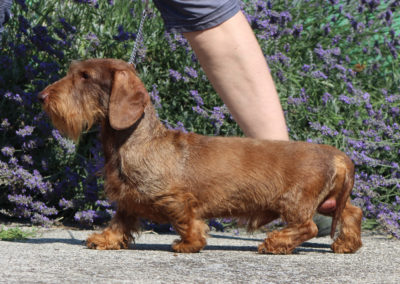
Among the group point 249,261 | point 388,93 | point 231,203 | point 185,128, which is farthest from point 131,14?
point 249,261

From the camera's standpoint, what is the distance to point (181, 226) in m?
3.36

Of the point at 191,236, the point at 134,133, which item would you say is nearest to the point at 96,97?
the point at 134,133

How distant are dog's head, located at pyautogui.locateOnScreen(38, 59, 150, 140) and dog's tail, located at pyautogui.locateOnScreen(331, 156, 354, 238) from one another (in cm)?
104

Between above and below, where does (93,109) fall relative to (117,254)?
above

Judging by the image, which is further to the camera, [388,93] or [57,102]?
[388,93]

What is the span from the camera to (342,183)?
11.5 feet

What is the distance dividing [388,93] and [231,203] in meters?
2.80

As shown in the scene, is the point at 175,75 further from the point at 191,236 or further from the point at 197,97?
the point at 191,236

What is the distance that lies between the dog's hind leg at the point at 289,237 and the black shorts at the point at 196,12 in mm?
1178

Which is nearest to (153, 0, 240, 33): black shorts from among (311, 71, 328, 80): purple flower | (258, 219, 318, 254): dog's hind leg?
(258, 219, 318, 254): dog's hind leg

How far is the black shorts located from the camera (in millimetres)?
3672

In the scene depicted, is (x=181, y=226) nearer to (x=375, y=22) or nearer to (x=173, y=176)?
(x=173, y=176)

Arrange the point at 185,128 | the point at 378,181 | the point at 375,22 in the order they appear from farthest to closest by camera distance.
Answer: the point at 375,22
the point at 185,128
the point at 378,181

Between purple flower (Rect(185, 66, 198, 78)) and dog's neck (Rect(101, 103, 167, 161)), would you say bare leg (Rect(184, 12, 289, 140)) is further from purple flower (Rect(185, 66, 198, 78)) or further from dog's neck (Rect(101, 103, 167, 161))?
purple flower (Rect(185, 66, 198, 78))
